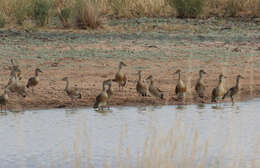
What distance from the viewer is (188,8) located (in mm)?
24750

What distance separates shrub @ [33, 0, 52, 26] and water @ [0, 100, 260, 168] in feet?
32.8

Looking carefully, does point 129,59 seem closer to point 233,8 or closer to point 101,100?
point 101,100

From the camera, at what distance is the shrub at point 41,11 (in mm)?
22219

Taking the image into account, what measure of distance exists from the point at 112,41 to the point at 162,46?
1.45 meters

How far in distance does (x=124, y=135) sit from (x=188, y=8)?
1485 centimetres

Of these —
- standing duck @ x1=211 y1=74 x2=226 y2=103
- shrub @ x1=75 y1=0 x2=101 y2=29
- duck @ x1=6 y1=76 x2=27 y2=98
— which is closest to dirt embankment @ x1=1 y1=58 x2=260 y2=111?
duck @ x1=6 y1=76 x2=27 y2=98

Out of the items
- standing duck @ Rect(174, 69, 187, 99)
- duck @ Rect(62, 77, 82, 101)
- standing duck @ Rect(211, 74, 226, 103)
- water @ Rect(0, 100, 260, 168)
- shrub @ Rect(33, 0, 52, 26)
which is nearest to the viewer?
water @ Rect(0, 100, 260, 168)

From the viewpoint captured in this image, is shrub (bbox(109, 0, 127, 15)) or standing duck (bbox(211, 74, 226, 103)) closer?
standing duck (bbox(211, 74, 226, 103))

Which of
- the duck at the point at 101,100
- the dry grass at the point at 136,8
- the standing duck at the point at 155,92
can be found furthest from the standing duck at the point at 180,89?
the dry grass at the point at 136,8

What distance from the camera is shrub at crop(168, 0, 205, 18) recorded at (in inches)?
973

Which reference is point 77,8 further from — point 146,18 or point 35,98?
point 35,98

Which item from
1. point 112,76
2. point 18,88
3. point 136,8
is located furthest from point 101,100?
point 136,8

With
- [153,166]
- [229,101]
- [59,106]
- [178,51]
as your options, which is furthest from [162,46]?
[153,166]

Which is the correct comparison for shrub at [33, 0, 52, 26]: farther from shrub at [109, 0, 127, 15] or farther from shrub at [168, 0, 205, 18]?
shrub at [168, 0, 205, 18]
